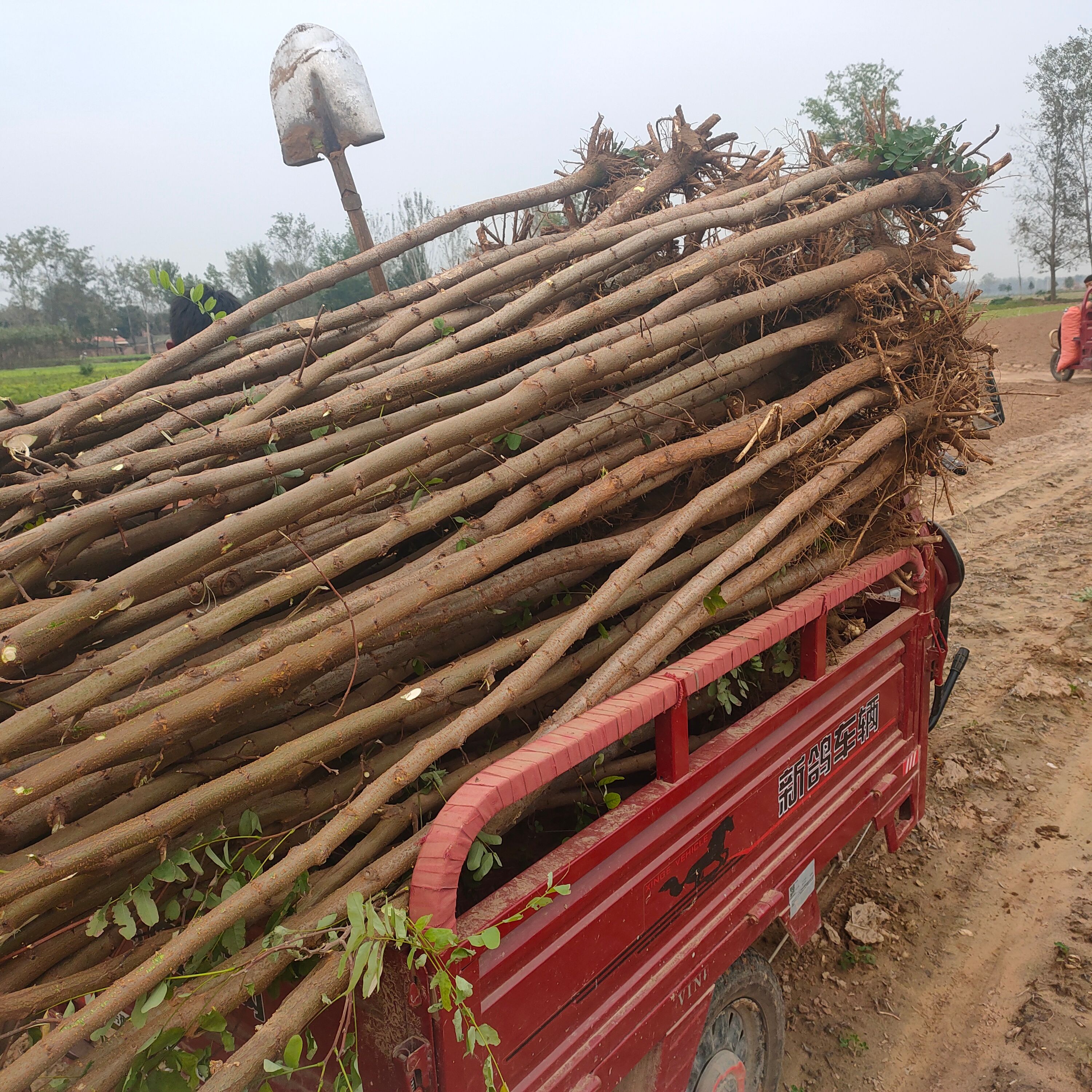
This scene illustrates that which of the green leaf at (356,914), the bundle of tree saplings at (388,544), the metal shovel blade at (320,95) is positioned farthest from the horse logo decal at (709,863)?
the metal shovel blade at (320,95)

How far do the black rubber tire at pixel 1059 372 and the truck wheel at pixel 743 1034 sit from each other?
16.0 metres

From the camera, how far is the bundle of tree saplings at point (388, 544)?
1455 millimetres

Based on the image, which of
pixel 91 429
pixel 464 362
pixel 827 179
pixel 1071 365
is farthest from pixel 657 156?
pixel 1071 365

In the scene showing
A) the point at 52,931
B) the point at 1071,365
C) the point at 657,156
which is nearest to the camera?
the point at 52,931

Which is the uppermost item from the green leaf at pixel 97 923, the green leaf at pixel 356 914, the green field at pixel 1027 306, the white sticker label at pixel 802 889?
the green leaf at pixel 356 914

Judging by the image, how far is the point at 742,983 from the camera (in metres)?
2.25

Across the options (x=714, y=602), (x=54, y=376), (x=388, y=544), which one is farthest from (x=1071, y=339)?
(x=54, y=376)

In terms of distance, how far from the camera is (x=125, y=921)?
4.66ft

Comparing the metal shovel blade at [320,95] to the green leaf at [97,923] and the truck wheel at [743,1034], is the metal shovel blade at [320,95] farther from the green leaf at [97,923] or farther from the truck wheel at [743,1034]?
the truck wheel at [743,1034]

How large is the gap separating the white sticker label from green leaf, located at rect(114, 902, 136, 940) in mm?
1771

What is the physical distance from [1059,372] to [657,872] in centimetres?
1666

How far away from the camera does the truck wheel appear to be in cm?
216

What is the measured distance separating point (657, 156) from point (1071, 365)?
1438cm

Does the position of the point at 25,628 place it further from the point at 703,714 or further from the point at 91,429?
the point at 703,714
